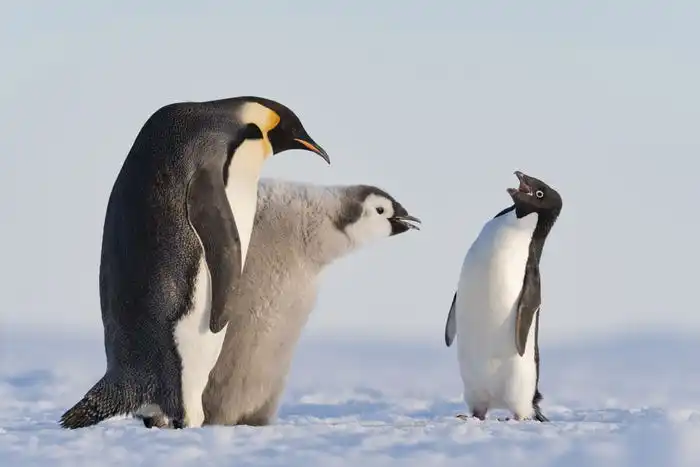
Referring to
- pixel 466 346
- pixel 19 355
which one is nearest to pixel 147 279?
pixel 466 346

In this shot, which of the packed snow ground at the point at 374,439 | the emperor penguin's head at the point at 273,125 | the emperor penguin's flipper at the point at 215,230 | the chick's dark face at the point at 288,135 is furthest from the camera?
the chick's dark face at the point at 288,135

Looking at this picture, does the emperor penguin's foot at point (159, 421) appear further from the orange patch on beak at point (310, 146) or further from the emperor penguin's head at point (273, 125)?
the orange patch on beak at point (310, 146)

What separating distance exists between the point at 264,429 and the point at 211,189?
0.95 meters

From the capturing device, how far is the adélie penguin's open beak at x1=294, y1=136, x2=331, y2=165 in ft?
17.6

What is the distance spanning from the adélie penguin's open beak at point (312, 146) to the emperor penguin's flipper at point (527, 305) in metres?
1.08

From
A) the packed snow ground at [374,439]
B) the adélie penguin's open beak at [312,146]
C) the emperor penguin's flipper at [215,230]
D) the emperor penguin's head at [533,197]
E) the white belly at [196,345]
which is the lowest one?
the packed snow ground at [374,439]

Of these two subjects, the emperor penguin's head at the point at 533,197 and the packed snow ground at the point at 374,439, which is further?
the emperor penguin's head at the point at 533,197

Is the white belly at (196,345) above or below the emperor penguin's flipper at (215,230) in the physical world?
below

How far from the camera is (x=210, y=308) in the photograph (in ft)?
15.7

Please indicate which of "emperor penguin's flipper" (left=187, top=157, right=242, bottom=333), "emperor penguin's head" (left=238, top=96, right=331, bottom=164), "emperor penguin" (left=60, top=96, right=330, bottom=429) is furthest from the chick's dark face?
"emperor penguin's flipper" (left=187, top=157, right=242, bottom=333)

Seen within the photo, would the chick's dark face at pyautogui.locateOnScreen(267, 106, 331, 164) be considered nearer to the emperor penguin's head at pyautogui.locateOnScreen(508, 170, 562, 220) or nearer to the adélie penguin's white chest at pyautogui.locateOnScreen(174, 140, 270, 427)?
the adélie penguin's white chest at pyautogui.locateOnScreen(174, 140, 270, 427)

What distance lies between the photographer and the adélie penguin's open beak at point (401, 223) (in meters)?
5.84

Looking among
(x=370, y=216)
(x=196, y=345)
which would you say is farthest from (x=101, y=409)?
(x=370, y=216)

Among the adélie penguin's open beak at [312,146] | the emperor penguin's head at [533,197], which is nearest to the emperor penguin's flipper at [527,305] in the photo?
the emperor penguin's head at [533,197]
